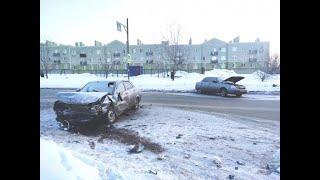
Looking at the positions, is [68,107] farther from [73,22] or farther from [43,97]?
[73,22]

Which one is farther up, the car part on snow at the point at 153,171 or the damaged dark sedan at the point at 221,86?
the damaged dark sedan at the point at 221,86

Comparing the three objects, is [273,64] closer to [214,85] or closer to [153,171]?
[214,85]

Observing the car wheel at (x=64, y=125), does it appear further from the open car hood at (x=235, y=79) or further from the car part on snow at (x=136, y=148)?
the open car hood at (x=235, y=79)

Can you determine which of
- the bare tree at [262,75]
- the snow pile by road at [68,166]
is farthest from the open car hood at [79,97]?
the bare tree at [262,75]

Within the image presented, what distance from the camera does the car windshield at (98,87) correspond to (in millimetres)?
2697

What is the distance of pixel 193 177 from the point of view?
2.29 meters

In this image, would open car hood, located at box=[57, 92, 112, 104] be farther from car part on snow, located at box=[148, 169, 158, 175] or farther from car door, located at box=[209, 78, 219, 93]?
car door, located at box=[209, 78, 219, 93]

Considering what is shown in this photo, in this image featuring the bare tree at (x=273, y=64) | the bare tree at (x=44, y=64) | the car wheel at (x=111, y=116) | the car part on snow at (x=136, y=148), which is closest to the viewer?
the bare tree at (x=273, y=64)

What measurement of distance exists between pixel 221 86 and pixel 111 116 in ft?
3.34

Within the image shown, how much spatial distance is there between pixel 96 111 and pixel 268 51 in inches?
60.5

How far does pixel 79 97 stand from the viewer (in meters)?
2.67

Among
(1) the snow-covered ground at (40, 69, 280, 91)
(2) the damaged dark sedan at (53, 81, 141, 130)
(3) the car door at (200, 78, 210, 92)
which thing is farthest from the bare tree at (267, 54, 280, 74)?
(2) the damaged dark sedan at (53, 81, 141, 130)
